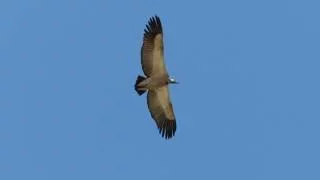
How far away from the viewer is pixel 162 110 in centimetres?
4866

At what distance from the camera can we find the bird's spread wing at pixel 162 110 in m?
48.4

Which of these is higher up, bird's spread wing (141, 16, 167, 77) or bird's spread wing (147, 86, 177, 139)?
bird's spread wing (141, 16, 167, 77)

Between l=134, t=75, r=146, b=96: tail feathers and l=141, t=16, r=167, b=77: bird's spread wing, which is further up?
l=141, t=16, r=167, b=77: bird's spread wing

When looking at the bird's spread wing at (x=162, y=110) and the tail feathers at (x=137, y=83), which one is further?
the bird's spread wing at (x=162, y=110)

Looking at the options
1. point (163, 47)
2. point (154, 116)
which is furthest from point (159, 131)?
point (163, 47)

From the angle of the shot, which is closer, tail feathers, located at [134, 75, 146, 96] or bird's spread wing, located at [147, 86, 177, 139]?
tail feathers, located at [134, 75, 146, 96]

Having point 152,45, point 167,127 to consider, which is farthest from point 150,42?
point 167,127

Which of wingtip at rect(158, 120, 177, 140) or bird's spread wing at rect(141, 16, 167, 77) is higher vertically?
bird's spread wing at rect(141, 16, 167, 77)

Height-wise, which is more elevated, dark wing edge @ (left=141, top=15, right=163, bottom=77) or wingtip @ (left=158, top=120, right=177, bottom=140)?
dark wing edge @ (left=141, top=15, right=163, bottom=77)

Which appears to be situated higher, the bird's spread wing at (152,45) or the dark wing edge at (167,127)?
the bird's spread wing at (152,45)

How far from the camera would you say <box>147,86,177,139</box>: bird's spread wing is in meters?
48.4

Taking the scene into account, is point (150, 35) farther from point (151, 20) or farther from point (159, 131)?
point (159, 131)

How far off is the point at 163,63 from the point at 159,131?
2.95m

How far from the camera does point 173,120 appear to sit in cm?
4884
